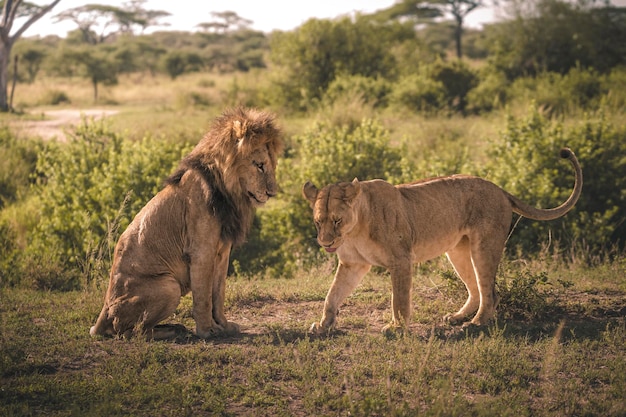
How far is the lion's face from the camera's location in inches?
215

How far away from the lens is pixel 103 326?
590 cm

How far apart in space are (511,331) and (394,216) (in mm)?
1299

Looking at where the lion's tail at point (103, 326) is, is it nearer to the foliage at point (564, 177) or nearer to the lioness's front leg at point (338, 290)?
the lioness's front leg at point (338, 290)

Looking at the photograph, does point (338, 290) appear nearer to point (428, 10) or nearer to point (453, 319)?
point (453, 319)

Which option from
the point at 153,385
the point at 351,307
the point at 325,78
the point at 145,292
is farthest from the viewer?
the point at 325,78

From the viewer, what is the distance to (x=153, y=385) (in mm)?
4895

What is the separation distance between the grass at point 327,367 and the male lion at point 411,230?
0.33 m

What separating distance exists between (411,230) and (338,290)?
2.42 ft

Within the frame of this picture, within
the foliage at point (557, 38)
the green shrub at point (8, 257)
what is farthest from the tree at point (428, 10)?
the green shrub at point (8, 257)

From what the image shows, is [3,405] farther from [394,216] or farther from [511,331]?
[511,331]

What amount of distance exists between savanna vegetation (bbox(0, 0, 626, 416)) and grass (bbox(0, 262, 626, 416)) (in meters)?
0.02

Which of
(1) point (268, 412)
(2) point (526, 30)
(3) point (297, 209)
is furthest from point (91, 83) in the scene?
(1) point (268, 412)

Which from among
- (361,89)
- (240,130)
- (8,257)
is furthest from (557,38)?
(240,130)

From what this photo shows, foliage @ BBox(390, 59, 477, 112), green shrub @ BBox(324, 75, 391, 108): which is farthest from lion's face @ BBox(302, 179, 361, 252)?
foliage @ BBox(390, 59, 477, 112)
